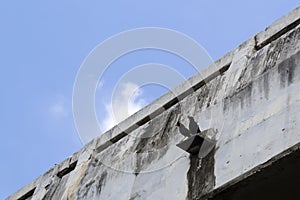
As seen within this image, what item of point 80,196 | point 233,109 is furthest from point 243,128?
point 80,196

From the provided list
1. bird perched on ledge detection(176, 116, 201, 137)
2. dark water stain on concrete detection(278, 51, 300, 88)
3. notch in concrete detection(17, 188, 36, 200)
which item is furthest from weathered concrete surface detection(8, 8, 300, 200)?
notch in concrete detection(17, 188, 36, 200)

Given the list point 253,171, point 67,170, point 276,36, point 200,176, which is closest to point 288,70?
A: point 276,36

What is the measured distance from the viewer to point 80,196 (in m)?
6.69

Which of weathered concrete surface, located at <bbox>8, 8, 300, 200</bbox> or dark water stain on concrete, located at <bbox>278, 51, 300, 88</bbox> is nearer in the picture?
weathered concrete surface, located at <bbox>8, 8, 300, 200</bbox>

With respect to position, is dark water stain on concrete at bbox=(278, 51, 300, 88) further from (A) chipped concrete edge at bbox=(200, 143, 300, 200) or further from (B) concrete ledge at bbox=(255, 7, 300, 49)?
(A) chipped concrete edge at bbox=(200, 143, 300, 200)

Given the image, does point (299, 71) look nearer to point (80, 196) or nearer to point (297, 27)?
point (297, 27)

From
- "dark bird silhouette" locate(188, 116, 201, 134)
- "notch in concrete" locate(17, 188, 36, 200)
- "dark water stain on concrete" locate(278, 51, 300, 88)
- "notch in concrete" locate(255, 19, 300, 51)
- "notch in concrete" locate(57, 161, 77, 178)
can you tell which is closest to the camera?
"dark water stain on concrete" locate(278, 51, 300, 88)

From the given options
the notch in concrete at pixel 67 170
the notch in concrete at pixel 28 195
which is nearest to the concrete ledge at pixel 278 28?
the notch in concrete at pixel 67 170

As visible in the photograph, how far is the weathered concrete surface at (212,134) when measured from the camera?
5.23 m

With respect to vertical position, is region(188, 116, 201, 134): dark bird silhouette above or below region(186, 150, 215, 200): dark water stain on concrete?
above

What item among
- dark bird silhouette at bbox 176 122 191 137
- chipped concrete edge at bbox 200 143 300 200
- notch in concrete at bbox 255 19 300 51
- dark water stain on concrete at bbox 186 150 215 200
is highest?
notch in concrete at bbox 255 19 300 51

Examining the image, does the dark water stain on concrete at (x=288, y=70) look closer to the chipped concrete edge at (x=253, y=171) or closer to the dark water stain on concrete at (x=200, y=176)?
the chipped concrete edge at (x=253, y=171)

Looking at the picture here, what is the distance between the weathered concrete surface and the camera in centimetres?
523

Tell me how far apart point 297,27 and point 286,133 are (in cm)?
110
